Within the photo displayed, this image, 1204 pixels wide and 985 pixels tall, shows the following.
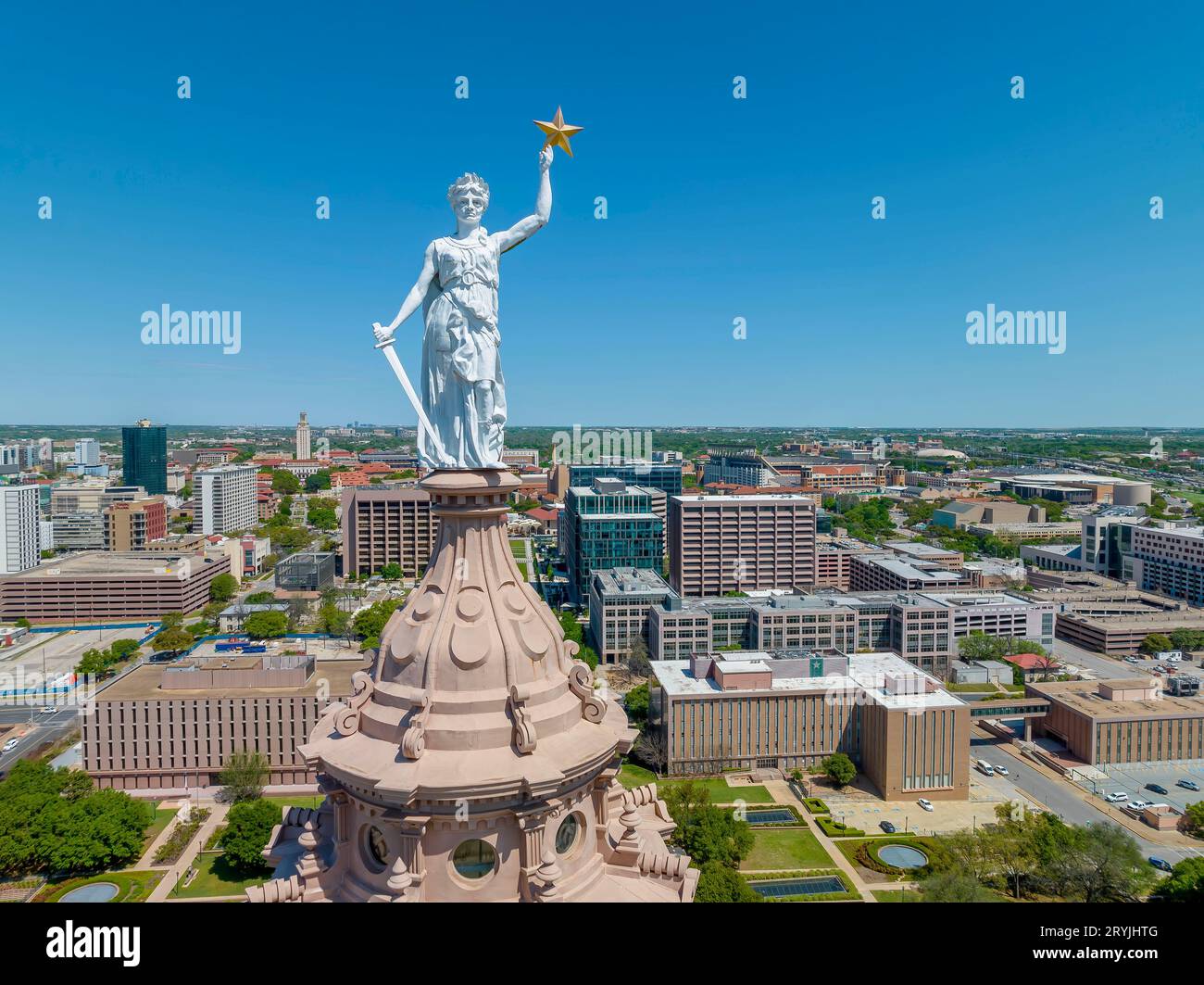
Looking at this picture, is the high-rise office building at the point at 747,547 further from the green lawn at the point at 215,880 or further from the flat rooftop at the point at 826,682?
the green lawn at the point at 215,880

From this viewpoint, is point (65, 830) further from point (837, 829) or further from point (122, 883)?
point (837, 829)

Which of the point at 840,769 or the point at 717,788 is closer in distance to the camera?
the point at 840,769

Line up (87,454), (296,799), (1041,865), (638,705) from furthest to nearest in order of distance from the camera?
1. (87,454)
2. (638,705)
3. (296,799)
4. (1041,865)

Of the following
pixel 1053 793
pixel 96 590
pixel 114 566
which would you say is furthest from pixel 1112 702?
pixel 114 566

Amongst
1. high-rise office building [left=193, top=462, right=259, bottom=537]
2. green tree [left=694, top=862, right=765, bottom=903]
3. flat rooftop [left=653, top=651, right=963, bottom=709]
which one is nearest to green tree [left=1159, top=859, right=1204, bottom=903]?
flat rooftop [left=653, top=651, right=963, bottom=709]

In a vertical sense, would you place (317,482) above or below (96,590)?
above

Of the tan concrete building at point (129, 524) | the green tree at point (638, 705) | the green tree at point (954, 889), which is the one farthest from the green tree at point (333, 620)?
the green tree at point (954, 889)

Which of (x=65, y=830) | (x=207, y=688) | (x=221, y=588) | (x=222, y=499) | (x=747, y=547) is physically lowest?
(x=65, y=830)
